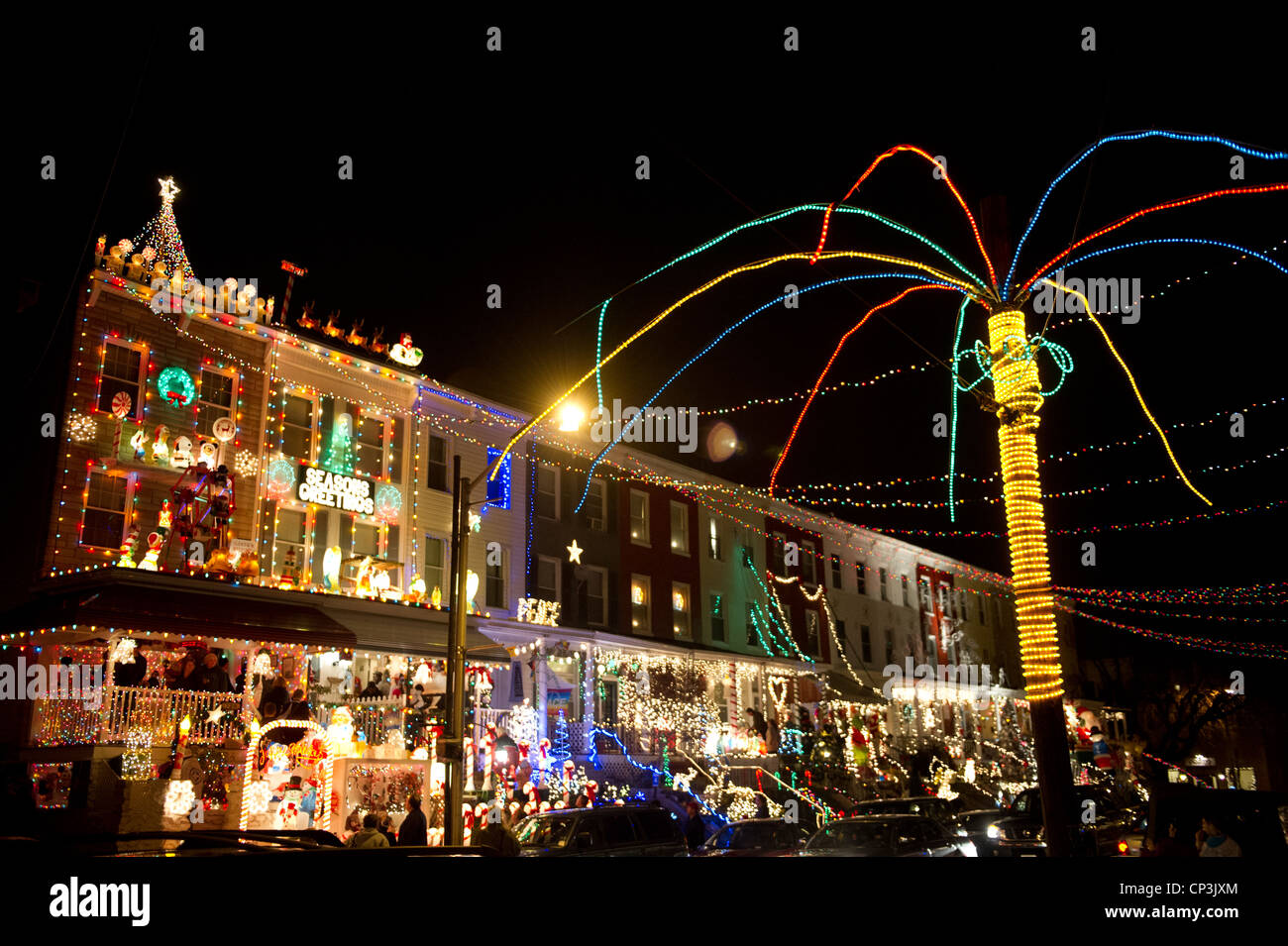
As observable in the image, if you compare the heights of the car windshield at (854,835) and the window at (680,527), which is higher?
the window at (680,527)

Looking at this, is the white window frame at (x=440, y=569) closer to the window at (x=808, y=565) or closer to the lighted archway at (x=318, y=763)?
the lighted archway at (x=318, y=763)

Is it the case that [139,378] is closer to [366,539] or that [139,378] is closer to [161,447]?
[161,447]

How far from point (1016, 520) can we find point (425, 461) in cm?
1724

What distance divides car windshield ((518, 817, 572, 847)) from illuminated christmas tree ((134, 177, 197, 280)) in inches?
554

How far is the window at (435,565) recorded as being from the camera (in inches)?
997

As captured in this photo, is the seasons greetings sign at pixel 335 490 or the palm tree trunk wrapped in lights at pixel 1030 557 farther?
the seasons greetings sign at pixel 335 490

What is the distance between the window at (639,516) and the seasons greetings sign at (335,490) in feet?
36.0

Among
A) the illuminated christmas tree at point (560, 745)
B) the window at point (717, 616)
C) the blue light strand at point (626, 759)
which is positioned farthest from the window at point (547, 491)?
the window at point (717, 616)

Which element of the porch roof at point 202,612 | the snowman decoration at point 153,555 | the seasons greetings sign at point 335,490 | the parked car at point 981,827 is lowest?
the parked car at point 981,827

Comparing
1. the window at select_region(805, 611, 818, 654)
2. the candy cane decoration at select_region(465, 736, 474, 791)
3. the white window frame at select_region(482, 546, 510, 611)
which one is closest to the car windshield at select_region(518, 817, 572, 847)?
the candy cane decoration at select_region(465, 736, 474, 791)

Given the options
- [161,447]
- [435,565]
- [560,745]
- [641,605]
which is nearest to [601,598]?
[641,605]
